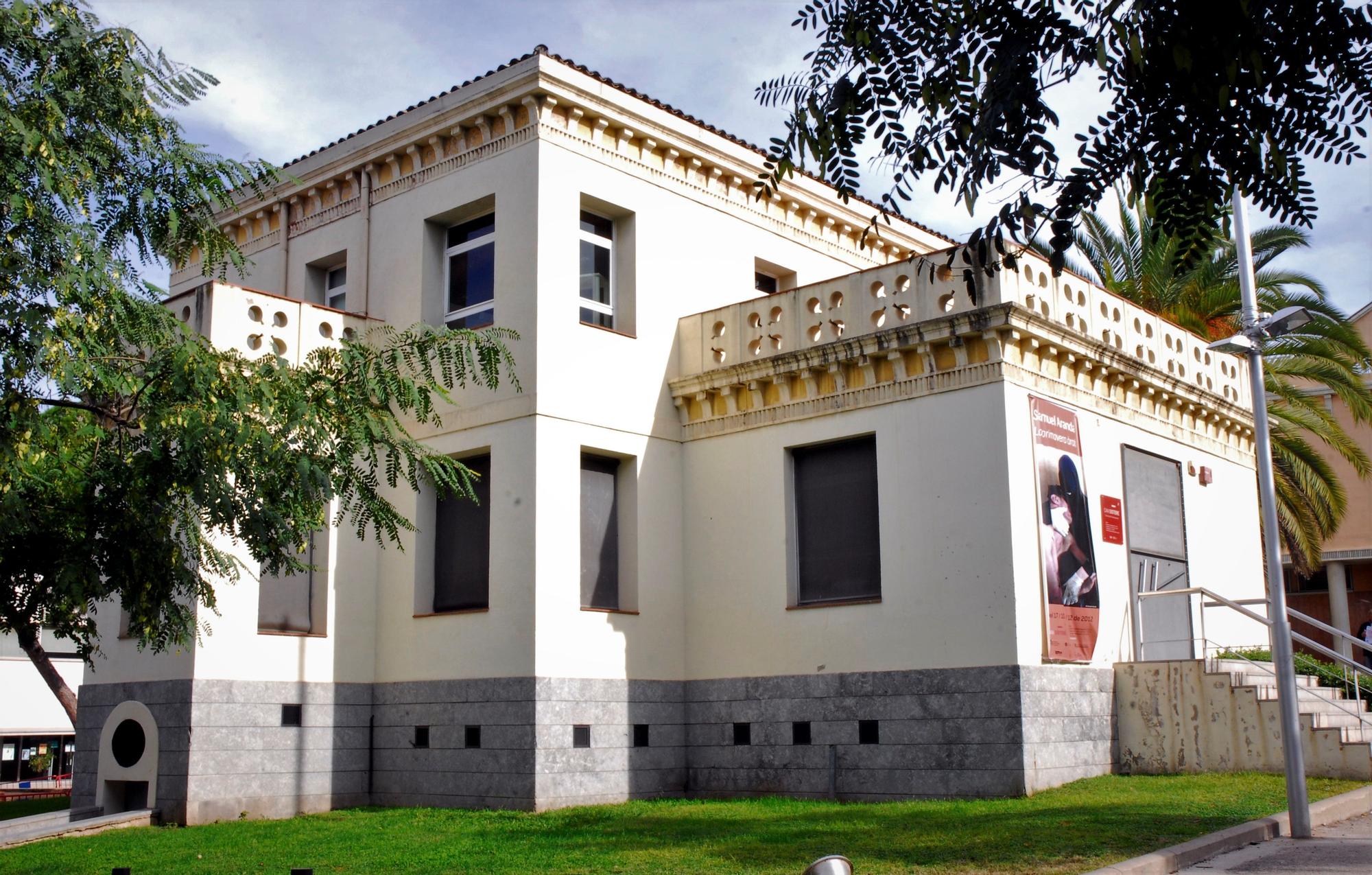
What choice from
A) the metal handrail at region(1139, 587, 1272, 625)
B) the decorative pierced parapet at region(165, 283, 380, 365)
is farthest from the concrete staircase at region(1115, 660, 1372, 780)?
the decorative pierced parapet at region(165, 283, 380, 365)

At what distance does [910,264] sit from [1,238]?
37.7 feet

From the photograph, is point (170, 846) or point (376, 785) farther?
point (376, 785)

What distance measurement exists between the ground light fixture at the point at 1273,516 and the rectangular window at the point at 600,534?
799 cm

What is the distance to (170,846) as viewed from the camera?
44.0 ft

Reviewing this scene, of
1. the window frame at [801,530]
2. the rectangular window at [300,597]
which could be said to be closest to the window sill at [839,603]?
the window frame at [801,530]

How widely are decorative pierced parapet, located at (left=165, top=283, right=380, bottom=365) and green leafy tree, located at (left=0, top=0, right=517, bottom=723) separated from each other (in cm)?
598

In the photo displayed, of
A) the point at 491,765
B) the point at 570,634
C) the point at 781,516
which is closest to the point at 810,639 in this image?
the point at 781,516

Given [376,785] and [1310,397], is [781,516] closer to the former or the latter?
[376,785]

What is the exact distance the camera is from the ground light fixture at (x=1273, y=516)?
36.9ft

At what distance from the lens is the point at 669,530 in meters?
18.0

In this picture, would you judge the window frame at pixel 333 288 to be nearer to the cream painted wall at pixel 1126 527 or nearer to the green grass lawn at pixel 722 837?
the green grass lawn at pixel 722 837

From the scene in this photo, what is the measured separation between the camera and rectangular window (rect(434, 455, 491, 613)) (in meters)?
17.0

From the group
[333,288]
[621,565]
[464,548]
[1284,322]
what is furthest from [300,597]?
[1284,322]

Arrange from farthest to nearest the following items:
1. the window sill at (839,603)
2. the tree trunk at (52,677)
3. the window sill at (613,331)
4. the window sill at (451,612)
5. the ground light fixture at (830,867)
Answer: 1. the tree trunk at (52,677)
2. the window sill at (613,331)
3. the window sill at (451,612)
4. the window sill at (839,603)
5. the ground light fixture at (830,867)
